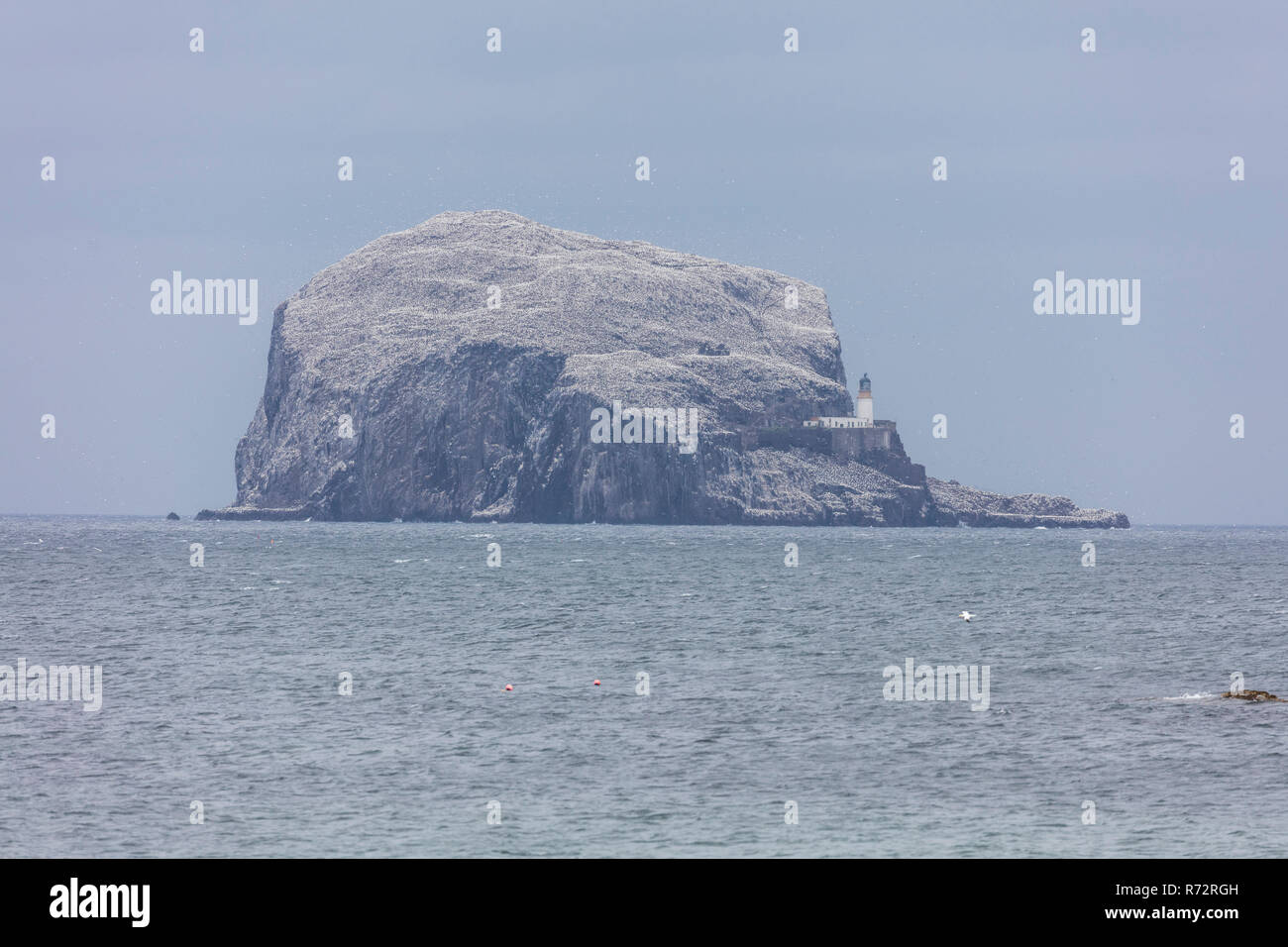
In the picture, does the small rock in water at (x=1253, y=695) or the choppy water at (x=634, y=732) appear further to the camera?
the small rock in water at (x=1253, y=695)

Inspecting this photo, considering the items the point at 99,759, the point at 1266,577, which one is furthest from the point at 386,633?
the point at 1266,577

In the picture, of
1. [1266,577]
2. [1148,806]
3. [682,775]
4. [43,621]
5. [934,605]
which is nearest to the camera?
[1148,806]

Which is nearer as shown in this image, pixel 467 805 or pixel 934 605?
pixel 467 805

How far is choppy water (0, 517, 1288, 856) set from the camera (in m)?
29.9

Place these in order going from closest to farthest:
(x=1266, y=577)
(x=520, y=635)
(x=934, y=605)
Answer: (x=520, y=635)
(x=934, y=605)
(x=1266, y=577)

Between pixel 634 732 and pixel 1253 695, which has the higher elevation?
pixel 634 732

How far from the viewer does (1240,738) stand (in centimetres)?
4081

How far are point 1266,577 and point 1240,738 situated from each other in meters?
101

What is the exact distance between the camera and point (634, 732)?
138 feet

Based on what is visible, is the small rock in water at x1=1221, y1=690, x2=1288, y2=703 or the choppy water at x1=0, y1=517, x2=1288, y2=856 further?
the small rock in water at x1=1221, y1=690, x2=1288, y2=703

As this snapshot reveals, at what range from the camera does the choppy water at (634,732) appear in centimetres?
2986

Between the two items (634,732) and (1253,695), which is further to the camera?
(1253,695)
